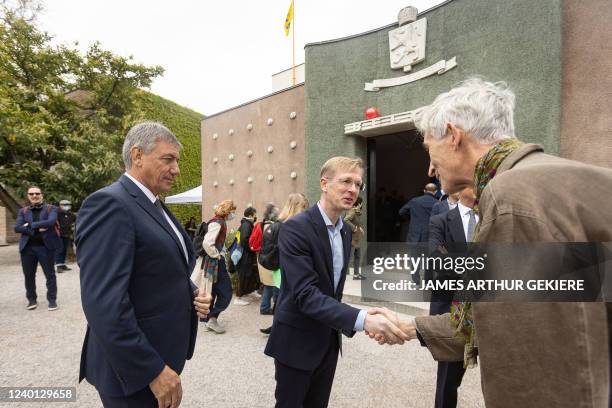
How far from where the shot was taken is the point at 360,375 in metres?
3.70

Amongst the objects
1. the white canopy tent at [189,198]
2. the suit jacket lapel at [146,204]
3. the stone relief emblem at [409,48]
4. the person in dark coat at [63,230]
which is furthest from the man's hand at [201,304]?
the white canopy tent at [189,198]

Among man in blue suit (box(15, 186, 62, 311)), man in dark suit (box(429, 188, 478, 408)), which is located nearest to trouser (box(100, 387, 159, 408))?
man in dark suit (box(429, 188, 478, 408))

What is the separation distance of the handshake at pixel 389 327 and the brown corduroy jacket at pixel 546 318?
0.86 m

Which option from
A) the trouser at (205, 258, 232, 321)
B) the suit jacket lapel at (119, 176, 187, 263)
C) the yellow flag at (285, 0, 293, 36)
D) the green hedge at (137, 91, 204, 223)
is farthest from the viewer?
the green hedge at (137, 91, 204, 223)

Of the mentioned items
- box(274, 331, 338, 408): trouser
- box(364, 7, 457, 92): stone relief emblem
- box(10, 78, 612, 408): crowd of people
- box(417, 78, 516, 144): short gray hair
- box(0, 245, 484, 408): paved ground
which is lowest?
box(0, 245, 484, 408): paved ground

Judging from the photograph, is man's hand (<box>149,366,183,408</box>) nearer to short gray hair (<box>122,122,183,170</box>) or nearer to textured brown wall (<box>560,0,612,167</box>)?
short gray hair (<box>122,122,183,170</box>)

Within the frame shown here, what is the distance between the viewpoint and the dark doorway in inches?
462

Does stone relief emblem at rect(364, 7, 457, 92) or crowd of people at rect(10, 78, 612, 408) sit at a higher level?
stone relief emblem at rect(364, 7, 457, 92)

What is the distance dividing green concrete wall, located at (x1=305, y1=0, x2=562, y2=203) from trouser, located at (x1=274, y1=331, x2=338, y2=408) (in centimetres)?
597

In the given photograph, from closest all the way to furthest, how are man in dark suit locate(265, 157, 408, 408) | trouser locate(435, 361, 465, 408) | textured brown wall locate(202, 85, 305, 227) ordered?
man in dark suit locate(265, 157, 408, 408) < trouser locate(435, 361, 465, 408) < textured brown wall locate(202, 85, 305, 227)

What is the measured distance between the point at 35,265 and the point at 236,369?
4.82m

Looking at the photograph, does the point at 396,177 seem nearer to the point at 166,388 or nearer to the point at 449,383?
the point at 449,383

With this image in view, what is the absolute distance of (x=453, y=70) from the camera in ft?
23.4

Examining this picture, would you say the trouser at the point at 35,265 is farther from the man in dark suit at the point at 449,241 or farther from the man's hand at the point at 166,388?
the man in dark suit at the point at 449,241
